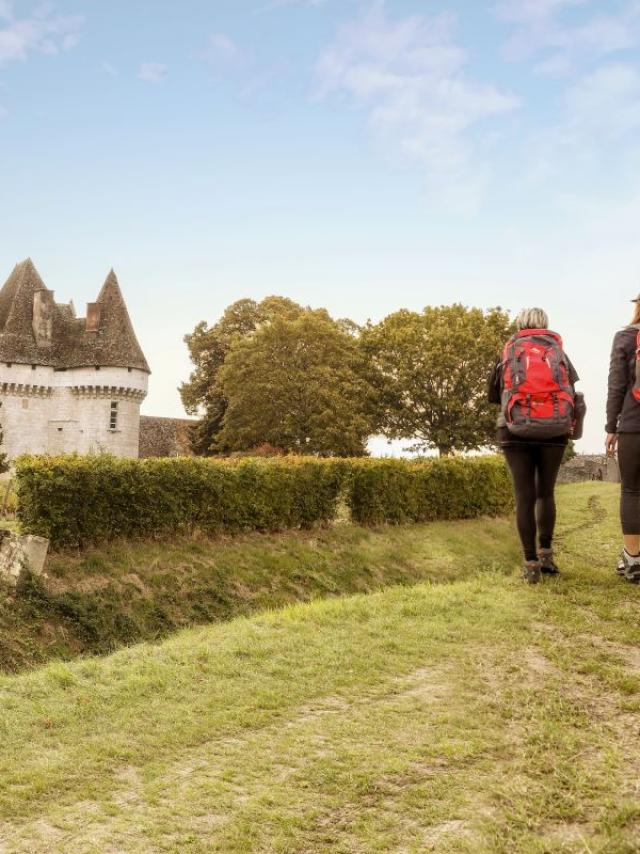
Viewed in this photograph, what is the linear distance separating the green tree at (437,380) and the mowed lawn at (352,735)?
45.5m

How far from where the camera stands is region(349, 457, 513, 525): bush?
23.2m

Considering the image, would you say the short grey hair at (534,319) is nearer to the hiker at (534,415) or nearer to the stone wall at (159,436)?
the hiker at (534,415)

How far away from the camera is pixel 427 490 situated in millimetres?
25562

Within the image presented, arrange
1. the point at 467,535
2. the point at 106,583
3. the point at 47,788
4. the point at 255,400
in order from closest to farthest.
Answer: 1. the point at 47,788
2. the point at 106,583
3. the point at 467,535
4. the point at 255,400

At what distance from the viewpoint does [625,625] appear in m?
7.05

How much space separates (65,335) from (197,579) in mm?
54615

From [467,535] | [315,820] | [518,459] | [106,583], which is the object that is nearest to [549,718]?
[315,820]

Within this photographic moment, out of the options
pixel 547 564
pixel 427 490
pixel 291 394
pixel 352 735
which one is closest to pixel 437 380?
pixel 291 394

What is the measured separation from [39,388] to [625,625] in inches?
2531

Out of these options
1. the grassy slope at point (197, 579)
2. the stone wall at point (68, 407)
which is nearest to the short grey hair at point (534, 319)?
the grassy slope at point (197, 579)

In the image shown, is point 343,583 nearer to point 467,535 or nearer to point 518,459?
point 467,535

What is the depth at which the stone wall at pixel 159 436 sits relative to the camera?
73.2 meters

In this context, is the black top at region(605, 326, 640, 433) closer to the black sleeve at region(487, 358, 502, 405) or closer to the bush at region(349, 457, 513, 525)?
the black sleeve at region(487, 358, 502, 405)

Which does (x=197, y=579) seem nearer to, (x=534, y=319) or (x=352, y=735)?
(x=534, y=319)
